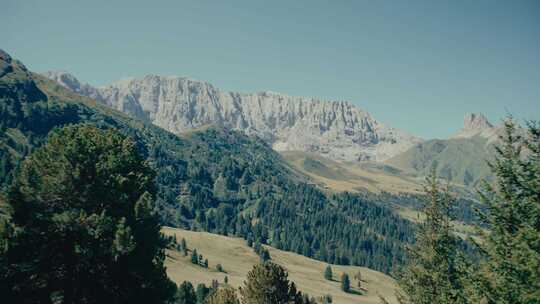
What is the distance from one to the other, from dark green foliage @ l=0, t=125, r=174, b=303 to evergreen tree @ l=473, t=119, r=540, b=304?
22.2 metres

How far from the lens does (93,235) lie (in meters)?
28.7

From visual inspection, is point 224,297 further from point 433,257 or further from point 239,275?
point 239,275

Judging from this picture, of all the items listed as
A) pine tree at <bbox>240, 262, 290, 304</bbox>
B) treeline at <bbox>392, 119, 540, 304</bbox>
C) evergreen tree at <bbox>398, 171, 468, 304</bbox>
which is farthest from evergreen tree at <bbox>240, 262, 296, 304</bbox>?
treeline at <bbox>392, 119, 540, 304</bbox>

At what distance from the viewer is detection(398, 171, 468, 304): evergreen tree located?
27438mm

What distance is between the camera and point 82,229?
2856 cm

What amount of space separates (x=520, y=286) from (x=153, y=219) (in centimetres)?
2561

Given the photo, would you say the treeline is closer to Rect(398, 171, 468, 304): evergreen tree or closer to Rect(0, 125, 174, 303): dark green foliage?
Rect(398, 171, 468, 304): evergreen tree

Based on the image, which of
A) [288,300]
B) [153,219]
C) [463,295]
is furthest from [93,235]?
[288,300]

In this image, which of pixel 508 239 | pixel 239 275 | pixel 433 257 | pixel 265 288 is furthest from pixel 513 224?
pixel 239 275

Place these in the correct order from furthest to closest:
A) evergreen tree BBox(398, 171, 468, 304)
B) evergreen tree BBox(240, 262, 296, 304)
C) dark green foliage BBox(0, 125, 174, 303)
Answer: evergreen tree BBox(240, 262, 296, 304) < dark green foliage BBox(0, 125, 174, 303) < evergreen tree BBox(398, 171, 468, 304)

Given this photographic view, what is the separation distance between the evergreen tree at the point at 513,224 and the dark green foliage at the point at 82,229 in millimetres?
22197

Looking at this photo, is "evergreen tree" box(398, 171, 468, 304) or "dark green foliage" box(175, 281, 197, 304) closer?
"evergreen tree" box(398, 171, 468, 304)

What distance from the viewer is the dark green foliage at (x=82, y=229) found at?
2780 cm

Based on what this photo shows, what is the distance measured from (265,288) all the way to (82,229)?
92.5 ft
